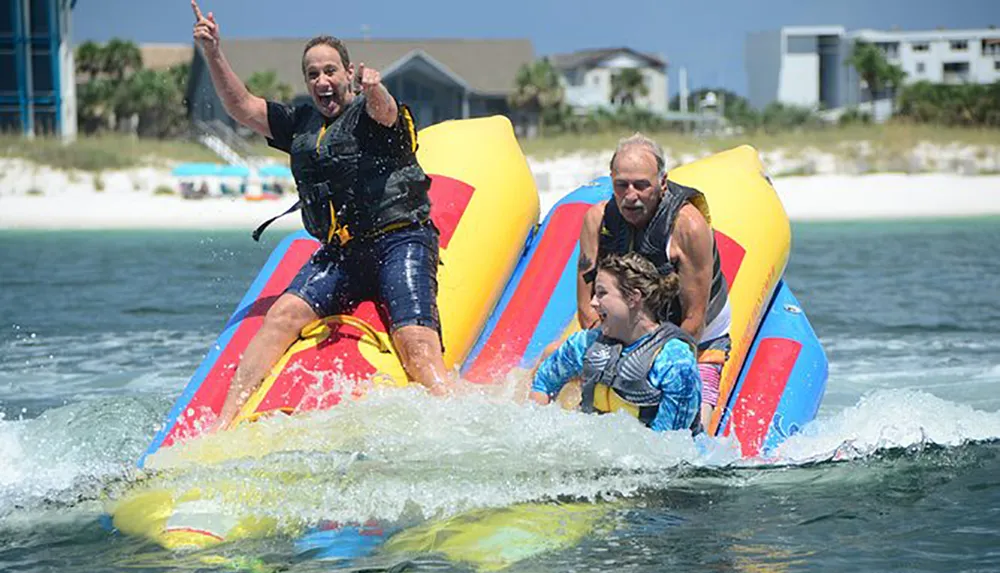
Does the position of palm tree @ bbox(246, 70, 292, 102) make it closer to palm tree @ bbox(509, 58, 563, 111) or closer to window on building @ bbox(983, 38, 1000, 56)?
palm tree @ bbox(509, 58, 563, 111)

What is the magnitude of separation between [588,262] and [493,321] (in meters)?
0.80

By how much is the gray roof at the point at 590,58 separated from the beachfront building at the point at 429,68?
1665 cm

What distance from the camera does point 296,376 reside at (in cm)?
436

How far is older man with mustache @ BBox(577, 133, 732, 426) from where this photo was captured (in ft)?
13.4

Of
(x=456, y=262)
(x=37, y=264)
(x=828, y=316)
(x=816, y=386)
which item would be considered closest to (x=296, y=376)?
(x=456, y=262)

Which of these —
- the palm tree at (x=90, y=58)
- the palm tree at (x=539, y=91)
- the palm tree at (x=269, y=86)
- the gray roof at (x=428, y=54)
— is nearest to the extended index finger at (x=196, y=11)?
the palm tree at (x=269, y=86)

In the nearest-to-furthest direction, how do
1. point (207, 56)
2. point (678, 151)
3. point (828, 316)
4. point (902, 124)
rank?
point (207, 56)
point (828, 316)
point (678, 151)
point (902, 124)

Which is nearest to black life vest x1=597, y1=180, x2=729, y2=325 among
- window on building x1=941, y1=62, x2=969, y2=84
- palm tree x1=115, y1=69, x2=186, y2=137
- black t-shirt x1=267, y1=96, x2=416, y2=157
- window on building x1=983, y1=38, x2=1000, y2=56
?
black t-shirt x1=267, y1=96, x2=416, y2=157

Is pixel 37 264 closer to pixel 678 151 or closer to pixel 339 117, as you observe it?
pixel 339 117

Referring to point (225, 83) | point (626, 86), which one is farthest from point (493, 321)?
point (626, 86)

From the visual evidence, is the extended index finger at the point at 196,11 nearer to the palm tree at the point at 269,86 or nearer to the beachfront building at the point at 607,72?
the palm tree at the point at 269,86

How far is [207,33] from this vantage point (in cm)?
436

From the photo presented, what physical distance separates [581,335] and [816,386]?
4.12ft

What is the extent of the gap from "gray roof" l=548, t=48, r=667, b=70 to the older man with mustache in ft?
158
